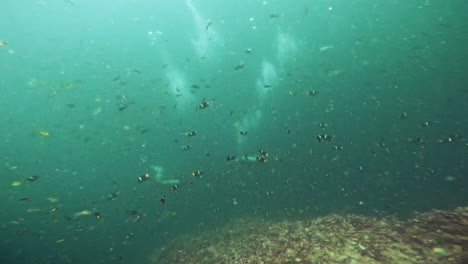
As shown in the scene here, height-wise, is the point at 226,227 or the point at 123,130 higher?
the point at 123,130

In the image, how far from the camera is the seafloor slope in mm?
7953

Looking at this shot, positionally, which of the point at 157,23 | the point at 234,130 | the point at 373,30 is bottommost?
the point at 234,130

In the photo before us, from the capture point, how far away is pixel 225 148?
3700 centimetres

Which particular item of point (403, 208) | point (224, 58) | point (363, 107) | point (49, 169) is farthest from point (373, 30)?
point (49, 169)

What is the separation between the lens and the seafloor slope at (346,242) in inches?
313

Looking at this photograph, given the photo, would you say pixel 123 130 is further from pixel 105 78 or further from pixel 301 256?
pixel 301 256

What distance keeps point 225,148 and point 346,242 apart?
28306mm

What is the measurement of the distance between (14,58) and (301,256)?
4259cm

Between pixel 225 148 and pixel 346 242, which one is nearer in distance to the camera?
pixel 346 242

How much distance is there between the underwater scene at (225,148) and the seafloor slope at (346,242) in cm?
8

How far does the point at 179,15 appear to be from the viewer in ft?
165

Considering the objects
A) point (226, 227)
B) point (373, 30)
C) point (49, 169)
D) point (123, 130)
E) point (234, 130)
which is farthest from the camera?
point (373, 30)

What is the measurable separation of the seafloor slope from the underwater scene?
77mm

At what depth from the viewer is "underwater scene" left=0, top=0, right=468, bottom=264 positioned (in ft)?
38.3
